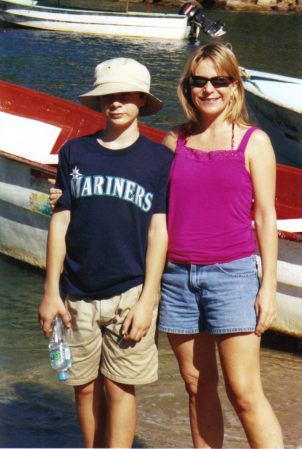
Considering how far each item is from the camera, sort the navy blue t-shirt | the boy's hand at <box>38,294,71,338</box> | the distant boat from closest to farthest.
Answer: the navy blue t-shirt < the boy's hand at <box>38,294,71,338</box> < the distant boat

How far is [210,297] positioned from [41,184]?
11.1 feet

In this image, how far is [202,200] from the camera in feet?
9.04

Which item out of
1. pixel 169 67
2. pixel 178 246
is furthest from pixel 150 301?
pixel 169 67

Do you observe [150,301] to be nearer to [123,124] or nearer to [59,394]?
[123,124]

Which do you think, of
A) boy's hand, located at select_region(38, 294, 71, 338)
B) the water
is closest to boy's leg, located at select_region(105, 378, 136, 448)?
boy's hand, located at select_region(38, 294, 71, 338)

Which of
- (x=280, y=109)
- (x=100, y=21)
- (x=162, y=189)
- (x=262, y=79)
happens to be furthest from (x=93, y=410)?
(x=100, y=21)

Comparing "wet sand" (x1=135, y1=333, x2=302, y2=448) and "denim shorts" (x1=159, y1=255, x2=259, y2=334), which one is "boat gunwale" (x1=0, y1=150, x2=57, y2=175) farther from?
"denim shorts" (x1=159, y1=255, x2=259, y2=334)

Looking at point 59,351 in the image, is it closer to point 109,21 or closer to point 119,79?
point 119,79

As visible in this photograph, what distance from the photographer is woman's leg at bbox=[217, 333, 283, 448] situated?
2783 millimetres

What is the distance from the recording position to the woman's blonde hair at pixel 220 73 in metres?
2.80

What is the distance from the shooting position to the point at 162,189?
2.77m

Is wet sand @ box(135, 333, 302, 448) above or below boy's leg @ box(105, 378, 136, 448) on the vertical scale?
below

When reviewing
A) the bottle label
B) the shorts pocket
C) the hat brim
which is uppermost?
the hat brim

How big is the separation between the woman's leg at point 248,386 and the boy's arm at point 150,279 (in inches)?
11.6
